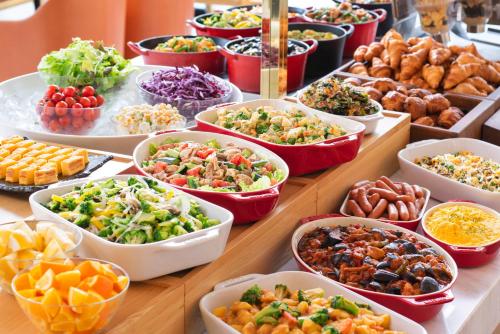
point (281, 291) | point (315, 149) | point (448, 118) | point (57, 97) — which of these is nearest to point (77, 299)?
A: point (281, 291)

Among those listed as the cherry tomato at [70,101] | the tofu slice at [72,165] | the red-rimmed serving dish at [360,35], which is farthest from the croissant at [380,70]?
the tofu slice at [72,165]

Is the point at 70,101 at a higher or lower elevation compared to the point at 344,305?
higher

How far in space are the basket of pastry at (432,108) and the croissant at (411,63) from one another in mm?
161

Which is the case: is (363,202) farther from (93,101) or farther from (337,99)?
(93,101)

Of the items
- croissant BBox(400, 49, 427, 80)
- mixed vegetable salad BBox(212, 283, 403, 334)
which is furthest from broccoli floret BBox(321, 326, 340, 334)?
croissant BBox(400, 49, 427, 80)

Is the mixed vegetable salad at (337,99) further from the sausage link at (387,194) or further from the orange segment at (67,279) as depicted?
the orange segment at (67,279)

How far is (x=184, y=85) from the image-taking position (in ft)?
9.23

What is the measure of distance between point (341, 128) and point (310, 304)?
753 millimetres

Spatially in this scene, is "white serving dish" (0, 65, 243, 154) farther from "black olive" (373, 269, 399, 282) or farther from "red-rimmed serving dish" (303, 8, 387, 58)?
"red-rimmed serving dish" (303, 8, 387, 58)

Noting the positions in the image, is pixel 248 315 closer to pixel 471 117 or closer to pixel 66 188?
pixel 66 188

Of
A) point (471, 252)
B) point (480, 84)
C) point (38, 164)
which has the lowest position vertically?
point (471, 252)

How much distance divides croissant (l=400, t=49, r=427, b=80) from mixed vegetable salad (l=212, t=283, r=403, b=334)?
5.97 feet

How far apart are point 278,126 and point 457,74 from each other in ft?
4.32

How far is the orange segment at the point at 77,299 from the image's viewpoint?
4.10 ft
